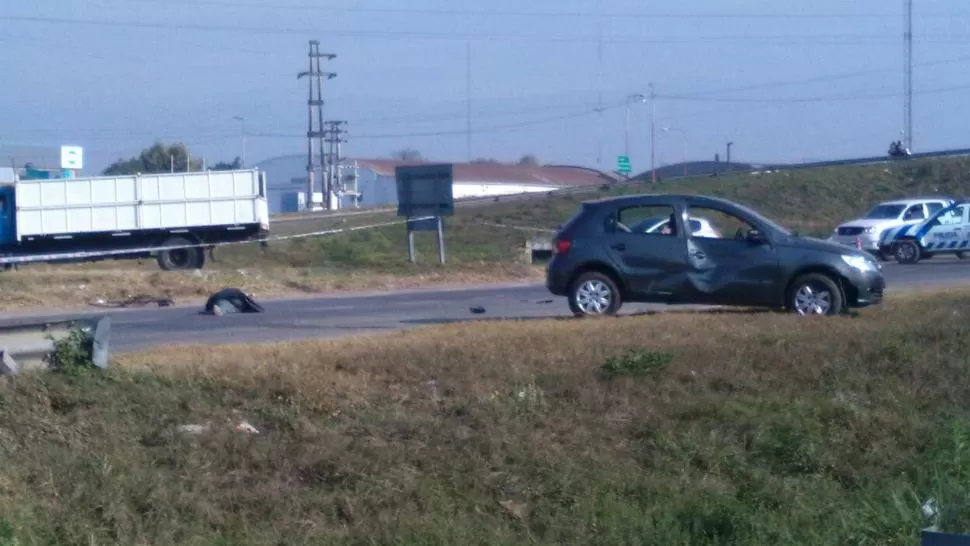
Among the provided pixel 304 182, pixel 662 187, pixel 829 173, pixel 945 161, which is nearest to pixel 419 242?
pixel 662 187

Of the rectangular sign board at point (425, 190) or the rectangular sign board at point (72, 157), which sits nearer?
the rectangular sign board at point (425, 190)

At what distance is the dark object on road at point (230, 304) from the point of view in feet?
66.4

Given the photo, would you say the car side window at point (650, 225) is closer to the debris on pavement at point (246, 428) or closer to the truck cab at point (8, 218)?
the debris on pavement at point (246, 428)

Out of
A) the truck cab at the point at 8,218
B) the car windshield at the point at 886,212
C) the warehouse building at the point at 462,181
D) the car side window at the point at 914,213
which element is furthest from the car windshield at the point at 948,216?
the warehouse building at the point at 462,181

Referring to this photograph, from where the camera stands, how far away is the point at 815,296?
1516 cm

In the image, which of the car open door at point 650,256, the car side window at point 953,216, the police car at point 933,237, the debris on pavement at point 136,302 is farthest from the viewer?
the car side window at point 953,216

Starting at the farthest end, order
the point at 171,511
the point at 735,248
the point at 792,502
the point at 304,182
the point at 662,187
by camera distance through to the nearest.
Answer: the point at 304,182 < the point at 662,187 < the point at 735,248 < the point at 792,502 < the point at 171,511

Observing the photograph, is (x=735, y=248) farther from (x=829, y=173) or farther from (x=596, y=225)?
(x=829, y=173)

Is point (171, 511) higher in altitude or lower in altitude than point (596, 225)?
lower

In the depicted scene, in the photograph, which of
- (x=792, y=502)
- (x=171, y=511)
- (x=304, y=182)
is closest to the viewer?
(x=171, y=511)

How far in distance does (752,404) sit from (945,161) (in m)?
59.0

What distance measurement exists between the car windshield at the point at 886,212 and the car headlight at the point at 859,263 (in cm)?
2266

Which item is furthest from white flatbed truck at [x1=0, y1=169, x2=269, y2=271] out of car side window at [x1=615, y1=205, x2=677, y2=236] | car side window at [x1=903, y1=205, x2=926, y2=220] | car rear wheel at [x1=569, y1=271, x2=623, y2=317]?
car rear wheel at [x1=569, y1=271, x2=623, y2=317]

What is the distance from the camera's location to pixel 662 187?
193ft
